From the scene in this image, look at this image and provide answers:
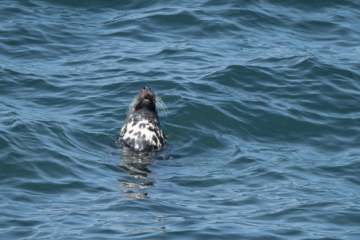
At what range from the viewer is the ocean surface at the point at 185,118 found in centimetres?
782

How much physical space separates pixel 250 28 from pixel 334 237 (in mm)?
10601

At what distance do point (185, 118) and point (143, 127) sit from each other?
5.58ft

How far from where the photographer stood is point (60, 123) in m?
11.5

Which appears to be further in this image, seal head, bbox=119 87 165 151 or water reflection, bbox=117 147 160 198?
seal head, bbox=119 87 165 151

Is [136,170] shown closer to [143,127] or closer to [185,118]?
[143,127]

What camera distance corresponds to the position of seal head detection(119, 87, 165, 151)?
1066 cm

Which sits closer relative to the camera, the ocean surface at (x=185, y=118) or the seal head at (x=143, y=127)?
the ocean surface at (x=185, y=118)

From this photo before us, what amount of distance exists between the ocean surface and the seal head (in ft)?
1.03

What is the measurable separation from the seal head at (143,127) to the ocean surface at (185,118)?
31cm

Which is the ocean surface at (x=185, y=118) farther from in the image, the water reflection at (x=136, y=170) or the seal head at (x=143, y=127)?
the seal head at (x=143, y=127)

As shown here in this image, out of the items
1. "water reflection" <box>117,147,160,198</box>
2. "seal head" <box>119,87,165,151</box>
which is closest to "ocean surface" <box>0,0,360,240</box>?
"water reflection" <box>117,147,160,198</box>

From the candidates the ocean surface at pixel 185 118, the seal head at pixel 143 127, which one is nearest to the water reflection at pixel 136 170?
the ocean surface at pixel 185 118

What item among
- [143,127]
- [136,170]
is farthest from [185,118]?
[136,170]

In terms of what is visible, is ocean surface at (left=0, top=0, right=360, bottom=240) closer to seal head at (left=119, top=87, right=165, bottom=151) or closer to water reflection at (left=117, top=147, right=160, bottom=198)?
water reflection at (left=117, top=147, right=160, bottom=198)
